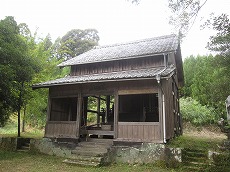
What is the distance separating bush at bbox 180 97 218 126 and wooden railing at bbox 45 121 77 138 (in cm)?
1244

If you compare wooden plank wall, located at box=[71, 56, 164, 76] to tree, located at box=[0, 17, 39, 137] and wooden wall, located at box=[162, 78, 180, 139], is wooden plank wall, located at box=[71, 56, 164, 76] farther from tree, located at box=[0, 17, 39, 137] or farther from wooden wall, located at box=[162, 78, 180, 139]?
tree, located at box=[0, 17, 39, 137]

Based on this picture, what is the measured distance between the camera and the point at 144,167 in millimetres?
7996

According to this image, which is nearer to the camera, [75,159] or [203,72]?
[75,159]

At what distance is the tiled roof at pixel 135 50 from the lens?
11245 mm

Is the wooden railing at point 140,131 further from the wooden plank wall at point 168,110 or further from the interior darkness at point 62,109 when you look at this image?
the interior darkness at point 62,109

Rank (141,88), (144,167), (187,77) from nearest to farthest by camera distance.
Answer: (144,167) < (141,88) < (187,77)

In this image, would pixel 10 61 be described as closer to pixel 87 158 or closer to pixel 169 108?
pixel 87 158

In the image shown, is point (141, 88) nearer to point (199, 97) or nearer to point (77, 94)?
point (77, 94)

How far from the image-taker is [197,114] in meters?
18.4

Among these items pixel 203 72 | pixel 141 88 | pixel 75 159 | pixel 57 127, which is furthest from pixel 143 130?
pixel 203 72

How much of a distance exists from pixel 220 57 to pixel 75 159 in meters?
8.88

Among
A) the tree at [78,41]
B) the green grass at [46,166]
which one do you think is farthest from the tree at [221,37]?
the tree at [78,41]

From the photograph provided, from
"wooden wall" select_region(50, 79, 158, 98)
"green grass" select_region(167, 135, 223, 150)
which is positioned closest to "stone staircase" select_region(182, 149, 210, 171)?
"green grass" select_region(167, 135, 223, 150)

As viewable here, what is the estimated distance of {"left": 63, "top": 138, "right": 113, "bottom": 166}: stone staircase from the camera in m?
8.60
